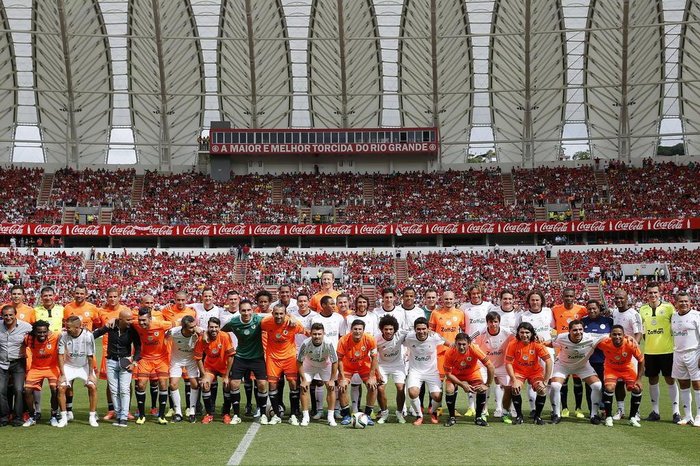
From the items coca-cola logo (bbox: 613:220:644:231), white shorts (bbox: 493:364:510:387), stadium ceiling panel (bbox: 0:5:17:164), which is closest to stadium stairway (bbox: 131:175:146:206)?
stadium ceiling panel (bbox: 0:5:17:164)

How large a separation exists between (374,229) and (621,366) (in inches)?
1751

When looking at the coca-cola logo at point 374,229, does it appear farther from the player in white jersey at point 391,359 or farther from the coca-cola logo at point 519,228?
the player in white jersey at point 391,359

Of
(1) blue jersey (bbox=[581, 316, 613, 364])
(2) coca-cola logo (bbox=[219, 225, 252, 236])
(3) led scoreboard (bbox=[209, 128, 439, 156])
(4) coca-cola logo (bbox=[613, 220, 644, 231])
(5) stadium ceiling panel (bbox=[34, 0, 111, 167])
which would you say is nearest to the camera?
(1) blue jersey (bbox=[581, 316, 613, 364])

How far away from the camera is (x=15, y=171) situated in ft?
201

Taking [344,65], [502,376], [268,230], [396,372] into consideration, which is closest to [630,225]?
[344,65]

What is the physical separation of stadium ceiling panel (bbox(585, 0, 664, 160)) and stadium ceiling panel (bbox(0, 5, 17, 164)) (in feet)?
126

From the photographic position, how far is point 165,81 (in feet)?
185

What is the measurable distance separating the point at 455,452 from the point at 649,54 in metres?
51.5

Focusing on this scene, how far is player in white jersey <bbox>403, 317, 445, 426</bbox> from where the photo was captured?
1333 cm

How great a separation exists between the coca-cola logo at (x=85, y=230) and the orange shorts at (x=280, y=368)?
46.4 metres

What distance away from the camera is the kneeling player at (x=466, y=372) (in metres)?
13.0

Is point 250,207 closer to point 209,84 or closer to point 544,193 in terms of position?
point 209,84

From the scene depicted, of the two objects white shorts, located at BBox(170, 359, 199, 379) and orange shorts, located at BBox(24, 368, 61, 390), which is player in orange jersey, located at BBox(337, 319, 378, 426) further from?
orange shorts, located at BBox(24, 368, 61, 390)

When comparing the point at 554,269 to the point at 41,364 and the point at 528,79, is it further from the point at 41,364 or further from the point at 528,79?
the point at 41,364
